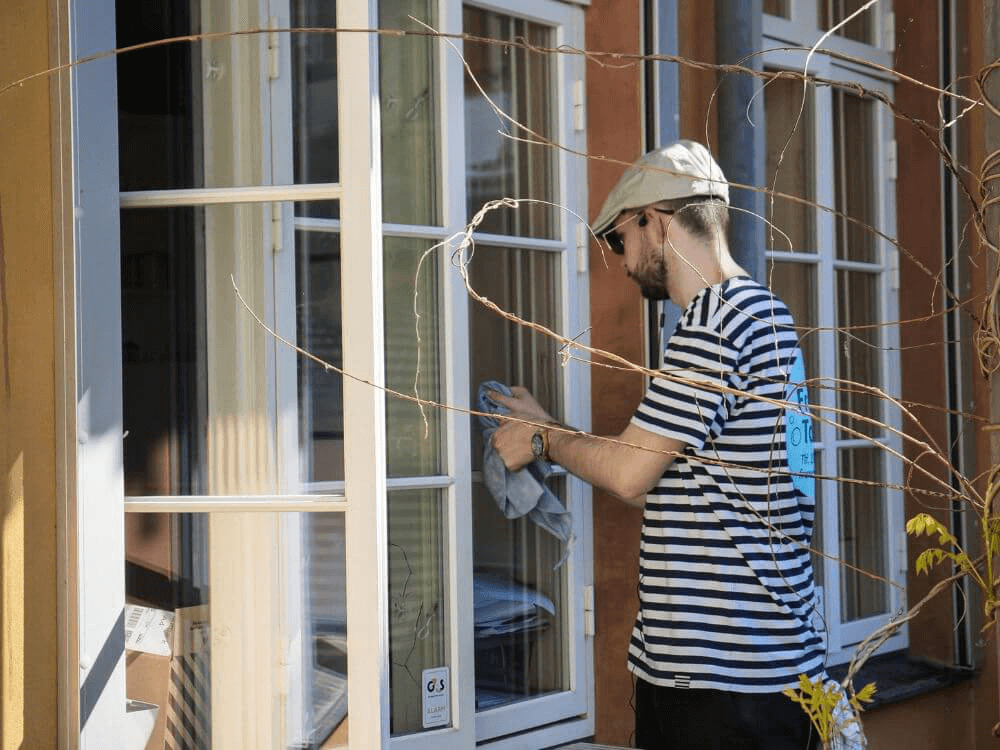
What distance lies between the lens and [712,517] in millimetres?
2393

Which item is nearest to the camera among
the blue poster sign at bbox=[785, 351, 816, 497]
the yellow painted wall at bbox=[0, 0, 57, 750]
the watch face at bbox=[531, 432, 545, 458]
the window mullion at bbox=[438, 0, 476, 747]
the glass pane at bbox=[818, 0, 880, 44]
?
the yellow painted wall at bbox=[0, 0, 57, 750]

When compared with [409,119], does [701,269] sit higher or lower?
lower

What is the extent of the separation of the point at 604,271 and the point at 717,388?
2.03m

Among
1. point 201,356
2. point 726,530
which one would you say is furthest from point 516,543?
point 201,356

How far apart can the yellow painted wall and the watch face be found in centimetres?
103

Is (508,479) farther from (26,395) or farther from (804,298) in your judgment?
(804,298)

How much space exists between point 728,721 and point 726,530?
14.2 inches

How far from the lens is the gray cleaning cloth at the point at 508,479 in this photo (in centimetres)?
282

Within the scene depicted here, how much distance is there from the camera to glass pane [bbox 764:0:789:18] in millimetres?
3926

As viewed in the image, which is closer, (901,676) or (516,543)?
(516,543)

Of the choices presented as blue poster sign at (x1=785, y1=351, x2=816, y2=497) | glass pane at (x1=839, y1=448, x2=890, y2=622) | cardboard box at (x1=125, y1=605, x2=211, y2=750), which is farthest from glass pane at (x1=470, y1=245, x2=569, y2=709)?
glass pane at (x1=839, y1=448, x2=890, y2=622)

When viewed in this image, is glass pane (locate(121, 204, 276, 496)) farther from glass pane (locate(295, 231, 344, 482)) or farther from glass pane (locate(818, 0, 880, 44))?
glass pane (locate(818, 0, 880, 44))

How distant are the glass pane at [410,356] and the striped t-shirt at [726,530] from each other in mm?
558

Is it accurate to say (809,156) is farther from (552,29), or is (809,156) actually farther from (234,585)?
(234,585)
